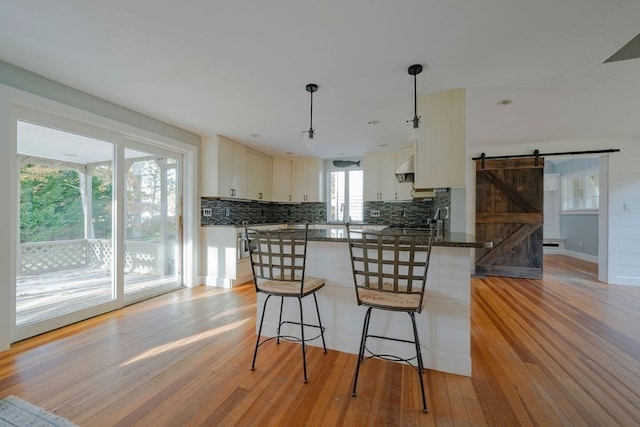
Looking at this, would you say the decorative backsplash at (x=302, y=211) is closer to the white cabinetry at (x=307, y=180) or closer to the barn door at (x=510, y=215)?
the white cabinetry at (x=307, y=180)

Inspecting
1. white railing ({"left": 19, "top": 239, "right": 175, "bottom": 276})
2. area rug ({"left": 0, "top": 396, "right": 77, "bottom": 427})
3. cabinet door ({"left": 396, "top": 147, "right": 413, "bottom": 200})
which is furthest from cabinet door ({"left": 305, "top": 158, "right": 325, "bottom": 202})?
area rug ({"left": 0, "top": 396, "right": 77, "bottom": 427})

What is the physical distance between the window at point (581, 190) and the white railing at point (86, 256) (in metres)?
9.04

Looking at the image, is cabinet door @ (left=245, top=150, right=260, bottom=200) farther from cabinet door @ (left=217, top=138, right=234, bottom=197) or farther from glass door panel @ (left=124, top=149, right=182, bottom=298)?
glass door panel @ (left=124, top=149, right=182, bottom=298)

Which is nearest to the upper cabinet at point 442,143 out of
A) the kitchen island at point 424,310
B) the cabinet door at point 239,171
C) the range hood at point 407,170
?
the range hood at point 407,170

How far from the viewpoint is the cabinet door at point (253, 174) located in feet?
16.1

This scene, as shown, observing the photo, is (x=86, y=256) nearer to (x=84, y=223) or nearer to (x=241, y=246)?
(x=84, y=223)

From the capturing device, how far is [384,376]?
182cm

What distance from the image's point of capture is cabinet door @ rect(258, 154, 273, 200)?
209 inches

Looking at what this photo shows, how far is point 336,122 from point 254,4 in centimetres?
206

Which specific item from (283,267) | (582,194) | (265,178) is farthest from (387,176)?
(582,194)

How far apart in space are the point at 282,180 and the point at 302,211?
897 mm

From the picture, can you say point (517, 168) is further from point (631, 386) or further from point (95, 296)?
point (95, 296)

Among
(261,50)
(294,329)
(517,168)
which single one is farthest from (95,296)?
(517,168)

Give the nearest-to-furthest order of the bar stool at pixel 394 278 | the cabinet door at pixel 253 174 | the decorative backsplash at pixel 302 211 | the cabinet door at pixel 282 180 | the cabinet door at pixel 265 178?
the bar stool at pixel 394 278, the decorative backsplash at pixel 302 211, the cabinet door at pixel 253 174, the cabinet door at pixel 265 178, the cabinet door at pixel 282 180
